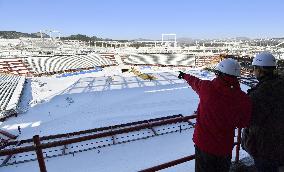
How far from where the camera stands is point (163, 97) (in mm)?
15914

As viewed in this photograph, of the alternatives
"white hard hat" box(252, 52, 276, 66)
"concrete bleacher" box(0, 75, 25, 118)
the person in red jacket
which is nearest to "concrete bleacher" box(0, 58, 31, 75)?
"concrete bleacher" box(0, 75, 25, 118)

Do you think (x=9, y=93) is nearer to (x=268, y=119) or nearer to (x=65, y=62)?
(x=65, y=62)

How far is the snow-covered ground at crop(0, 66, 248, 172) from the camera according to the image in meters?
8.26

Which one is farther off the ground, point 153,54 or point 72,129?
point 153,54

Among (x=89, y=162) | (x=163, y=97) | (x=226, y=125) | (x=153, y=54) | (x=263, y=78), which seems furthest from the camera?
(x=153, y=54)

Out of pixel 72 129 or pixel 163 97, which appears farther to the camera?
pixel 163 97

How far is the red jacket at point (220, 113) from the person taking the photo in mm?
2566

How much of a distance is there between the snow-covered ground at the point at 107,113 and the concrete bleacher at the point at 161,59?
10345mm

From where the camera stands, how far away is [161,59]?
113ft

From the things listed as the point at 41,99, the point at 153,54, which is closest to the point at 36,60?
the point at 153,54

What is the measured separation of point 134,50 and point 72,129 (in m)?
27.1

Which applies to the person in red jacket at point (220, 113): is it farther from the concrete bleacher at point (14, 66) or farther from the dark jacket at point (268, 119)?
the concrete bleacher at point (14, 66)

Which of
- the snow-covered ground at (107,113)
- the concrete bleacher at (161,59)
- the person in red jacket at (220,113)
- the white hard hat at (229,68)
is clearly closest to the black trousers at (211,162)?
the person in red jacket at (220,113)

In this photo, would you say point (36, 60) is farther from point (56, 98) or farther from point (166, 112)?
point (166, 112)
